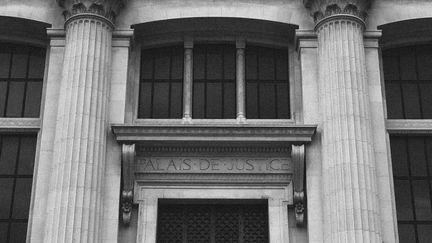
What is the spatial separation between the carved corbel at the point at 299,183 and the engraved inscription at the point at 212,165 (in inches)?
19.9

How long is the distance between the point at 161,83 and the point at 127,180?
4114 mm

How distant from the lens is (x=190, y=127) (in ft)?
79.2

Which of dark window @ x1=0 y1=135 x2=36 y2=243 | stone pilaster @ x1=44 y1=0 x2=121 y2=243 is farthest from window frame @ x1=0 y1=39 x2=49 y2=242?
stone pilaster @ x1=44 y1=0 x2=121 y2=243

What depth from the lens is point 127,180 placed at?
23.9 m

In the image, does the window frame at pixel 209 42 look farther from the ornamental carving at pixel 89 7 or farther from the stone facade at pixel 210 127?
the ornamental carving at pixel 89 7

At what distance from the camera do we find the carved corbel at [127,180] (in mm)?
23688

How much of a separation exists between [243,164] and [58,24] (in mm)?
7840

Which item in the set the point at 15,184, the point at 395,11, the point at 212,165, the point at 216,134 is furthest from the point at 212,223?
the point at 395,11

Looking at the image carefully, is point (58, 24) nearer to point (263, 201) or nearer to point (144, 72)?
point (144, 72)

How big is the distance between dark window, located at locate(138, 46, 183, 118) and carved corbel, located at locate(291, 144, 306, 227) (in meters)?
4.24

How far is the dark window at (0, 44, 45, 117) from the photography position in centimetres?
2639

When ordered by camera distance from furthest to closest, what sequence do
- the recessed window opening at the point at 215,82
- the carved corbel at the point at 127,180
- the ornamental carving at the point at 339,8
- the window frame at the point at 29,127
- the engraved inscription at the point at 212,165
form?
1. the recessed window opening at the point at 215,82
2. the ornamental carving at the point at 339,8
3. the window frame at the point at 29,127
4. the engraved inscription at the point at 212,165
5. the carved corbel at the point at 127,180

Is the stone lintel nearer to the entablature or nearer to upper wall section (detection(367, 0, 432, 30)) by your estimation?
the entablature

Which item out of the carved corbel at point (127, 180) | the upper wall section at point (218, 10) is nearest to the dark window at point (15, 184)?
the carved corbel at point (127, 180)
